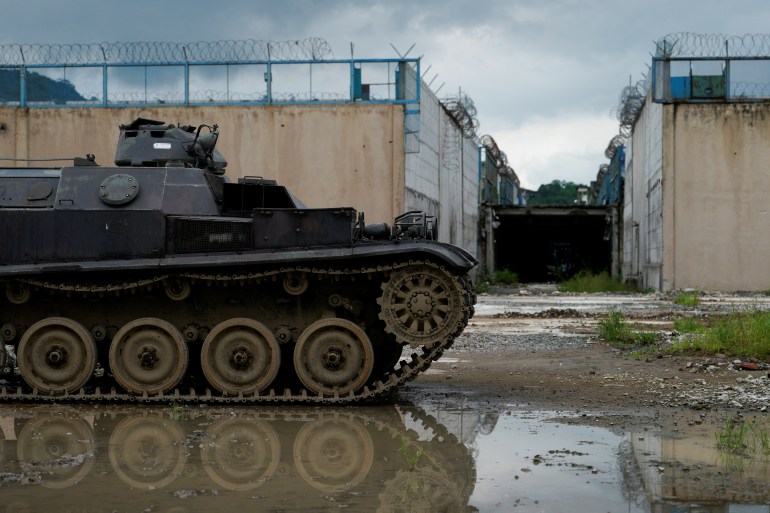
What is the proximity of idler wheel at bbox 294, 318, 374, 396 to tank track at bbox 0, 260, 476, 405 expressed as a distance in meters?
0.12

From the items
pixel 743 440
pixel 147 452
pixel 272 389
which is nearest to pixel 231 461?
pixel 147 452

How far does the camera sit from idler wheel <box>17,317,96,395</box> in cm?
1098

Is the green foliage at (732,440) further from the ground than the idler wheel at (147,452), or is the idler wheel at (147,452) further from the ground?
the green foliage at (732,440)

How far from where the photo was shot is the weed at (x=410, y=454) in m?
7.35

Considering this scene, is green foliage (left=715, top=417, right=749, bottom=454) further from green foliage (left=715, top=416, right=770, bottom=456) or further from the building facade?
the building facade

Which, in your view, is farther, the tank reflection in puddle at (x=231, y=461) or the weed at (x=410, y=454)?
the weed at (x=410, y=454)

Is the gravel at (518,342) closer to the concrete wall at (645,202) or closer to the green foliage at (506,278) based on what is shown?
the concrete wall at (645,202)

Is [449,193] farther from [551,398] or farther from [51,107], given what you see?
[551,398]

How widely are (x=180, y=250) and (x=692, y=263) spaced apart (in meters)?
21.8

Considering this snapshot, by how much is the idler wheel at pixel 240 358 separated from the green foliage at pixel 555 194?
90081mm

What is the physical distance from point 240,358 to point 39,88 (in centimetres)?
2003

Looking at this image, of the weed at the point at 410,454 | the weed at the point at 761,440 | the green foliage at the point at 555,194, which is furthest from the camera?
the green foliage at the point at 555,194

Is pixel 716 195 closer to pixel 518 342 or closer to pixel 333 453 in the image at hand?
pixel 518 342

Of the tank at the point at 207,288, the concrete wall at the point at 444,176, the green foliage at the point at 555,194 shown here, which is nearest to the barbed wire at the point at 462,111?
the concrete wall at the point at 444,176
